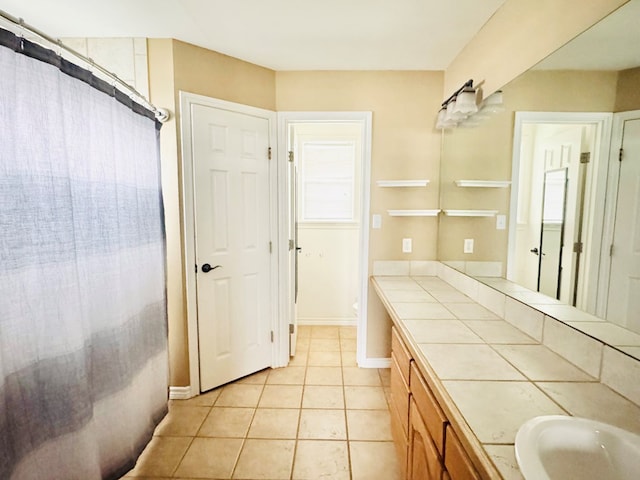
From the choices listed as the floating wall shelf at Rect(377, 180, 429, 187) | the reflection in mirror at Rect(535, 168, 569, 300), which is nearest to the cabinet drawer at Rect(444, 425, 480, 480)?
the reflection in mirror at Rect(535, 168, 569, 300)

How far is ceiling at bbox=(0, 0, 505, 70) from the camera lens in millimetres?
1521

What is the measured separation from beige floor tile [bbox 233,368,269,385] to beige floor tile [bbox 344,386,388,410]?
65 cm

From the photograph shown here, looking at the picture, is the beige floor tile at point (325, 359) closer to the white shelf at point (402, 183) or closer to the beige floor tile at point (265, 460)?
the beige floor tile at point (265, 460)

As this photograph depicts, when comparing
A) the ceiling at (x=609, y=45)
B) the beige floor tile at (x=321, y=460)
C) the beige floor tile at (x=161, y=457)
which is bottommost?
the beige floor tile at (x=161, y=457)

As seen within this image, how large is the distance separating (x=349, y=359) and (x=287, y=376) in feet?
1.94

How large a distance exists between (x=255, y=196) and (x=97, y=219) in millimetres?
1117

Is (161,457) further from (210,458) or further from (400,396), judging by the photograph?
Result: (400,396)

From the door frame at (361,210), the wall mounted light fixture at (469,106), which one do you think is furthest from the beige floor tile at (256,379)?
the wall mounted light fixture at (469,106)

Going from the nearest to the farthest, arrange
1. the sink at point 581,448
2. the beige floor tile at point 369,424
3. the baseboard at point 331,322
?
the sink at point 581,448
the beige floor tile at point 369,424
the baseboard at point 331,322

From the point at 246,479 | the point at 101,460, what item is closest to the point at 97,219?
the point at 101,460

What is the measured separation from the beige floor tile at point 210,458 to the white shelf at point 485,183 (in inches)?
80.9

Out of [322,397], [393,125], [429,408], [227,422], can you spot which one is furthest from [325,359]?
[393,125]

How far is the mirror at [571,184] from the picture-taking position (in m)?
0.87

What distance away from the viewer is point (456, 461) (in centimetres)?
78
